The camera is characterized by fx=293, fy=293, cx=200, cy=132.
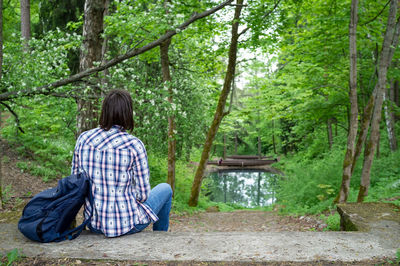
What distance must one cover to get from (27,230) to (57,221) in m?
0.28

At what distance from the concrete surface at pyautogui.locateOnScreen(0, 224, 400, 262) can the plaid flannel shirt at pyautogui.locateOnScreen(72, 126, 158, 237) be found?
0.69ft

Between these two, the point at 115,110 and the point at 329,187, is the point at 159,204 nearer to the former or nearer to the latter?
the point at 115,110

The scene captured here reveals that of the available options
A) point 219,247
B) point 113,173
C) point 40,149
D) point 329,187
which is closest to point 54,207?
point 113,173

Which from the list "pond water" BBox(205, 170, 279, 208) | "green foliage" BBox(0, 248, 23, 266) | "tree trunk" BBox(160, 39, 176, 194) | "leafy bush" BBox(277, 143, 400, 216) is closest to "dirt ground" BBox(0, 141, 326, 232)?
"leafy bush" BBox(277, 143, 400, 216)

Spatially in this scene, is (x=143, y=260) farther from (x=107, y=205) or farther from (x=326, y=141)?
(x=326, y=141)

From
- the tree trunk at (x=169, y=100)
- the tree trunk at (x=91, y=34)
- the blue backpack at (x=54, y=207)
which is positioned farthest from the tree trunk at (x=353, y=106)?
the blue backpack at (x=54, y=207)

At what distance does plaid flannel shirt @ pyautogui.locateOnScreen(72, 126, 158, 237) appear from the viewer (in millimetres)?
2514

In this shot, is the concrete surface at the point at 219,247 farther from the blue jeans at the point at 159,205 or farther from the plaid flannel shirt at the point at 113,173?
the plaid flannel shirt at the point at 113,173

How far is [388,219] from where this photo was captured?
336 cm

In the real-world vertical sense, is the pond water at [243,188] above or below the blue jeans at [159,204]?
below

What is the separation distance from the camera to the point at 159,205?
2.91 metres

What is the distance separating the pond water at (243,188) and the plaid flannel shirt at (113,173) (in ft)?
39.4

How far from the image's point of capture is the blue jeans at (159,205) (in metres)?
2.79

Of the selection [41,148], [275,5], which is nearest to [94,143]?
[275,5]
